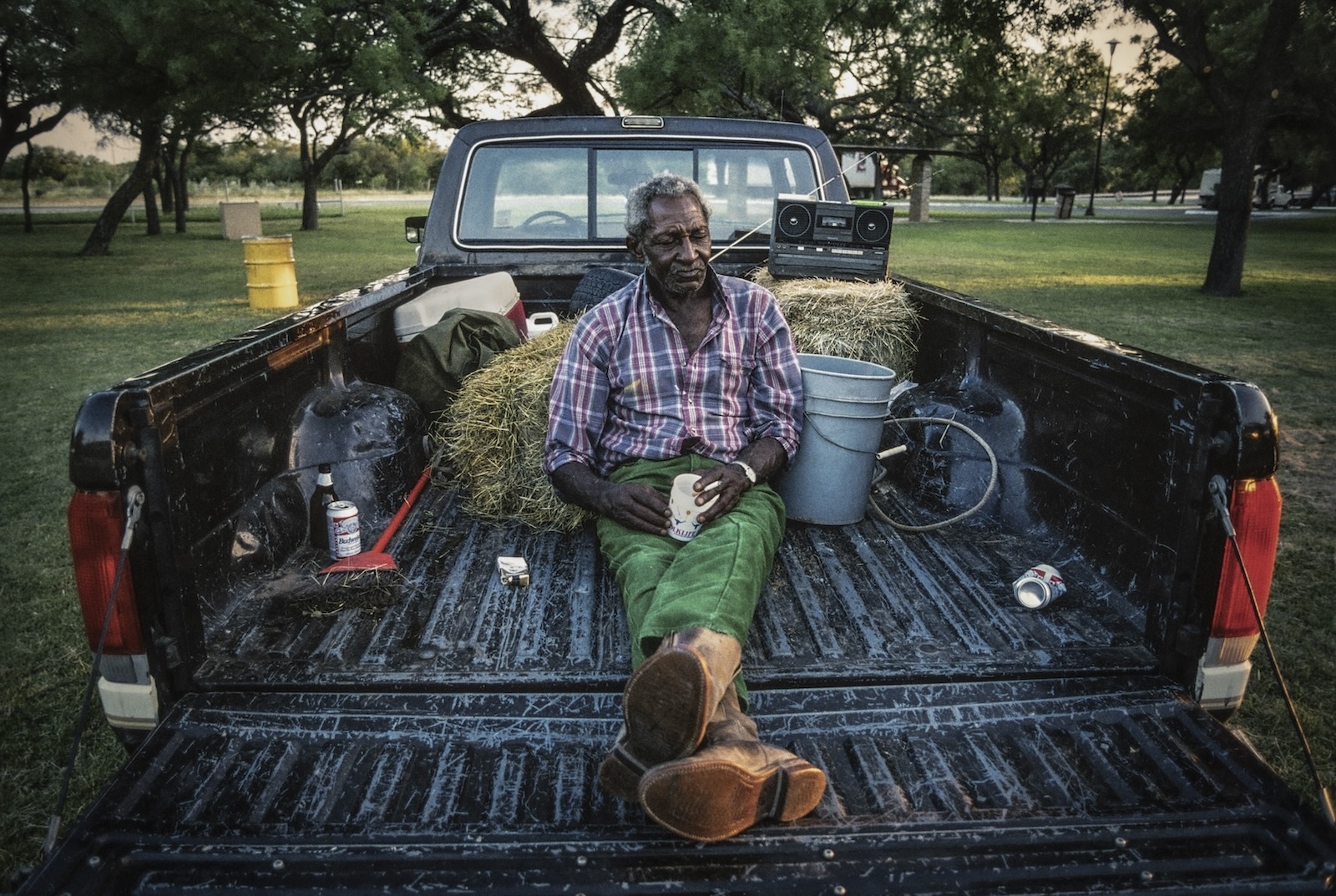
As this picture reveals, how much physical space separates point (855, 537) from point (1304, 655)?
2038 millimetres

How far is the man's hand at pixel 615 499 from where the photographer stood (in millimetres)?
2559

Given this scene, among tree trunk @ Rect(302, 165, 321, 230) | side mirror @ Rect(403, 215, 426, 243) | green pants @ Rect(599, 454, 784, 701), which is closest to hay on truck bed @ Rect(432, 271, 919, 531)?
green pants @ Rect(599, 454, 784, 701)

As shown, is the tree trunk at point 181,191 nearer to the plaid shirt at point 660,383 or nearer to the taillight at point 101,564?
the plaid shirt at point 660,383

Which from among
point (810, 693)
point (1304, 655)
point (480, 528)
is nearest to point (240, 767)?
point (810, 693)

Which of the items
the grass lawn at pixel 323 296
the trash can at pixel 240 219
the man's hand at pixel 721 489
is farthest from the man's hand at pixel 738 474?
the trash can at pixel 240 219

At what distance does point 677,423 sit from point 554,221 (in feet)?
6.90

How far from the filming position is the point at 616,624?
2.37 metres

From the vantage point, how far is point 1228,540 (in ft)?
6.00

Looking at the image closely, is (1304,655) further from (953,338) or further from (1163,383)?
(1163,383)

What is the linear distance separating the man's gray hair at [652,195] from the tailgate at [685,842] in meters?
1.54

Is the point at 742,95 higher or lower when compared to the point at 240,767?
higher

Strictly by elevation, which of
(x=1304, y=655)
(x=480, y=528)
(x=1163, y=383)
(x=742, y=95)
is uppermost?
(x=742, y=95)

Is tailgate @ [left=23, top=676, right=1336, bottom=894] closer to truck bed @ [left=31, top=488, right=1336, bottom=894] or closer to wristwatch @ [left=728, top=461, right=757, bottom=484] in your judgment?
truck bed @ [left=31, top=488, right=1336, bottom=894]

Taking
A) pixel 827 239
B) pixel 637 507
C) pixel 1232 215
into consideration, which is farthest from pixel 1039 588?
pixel 1232 215
